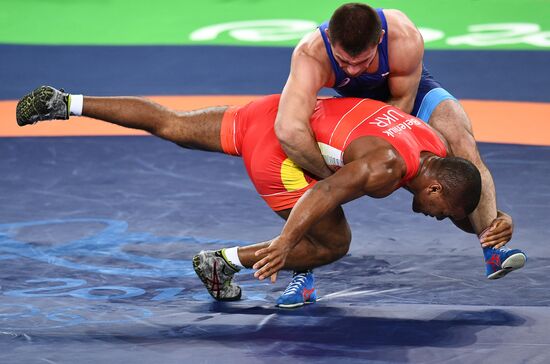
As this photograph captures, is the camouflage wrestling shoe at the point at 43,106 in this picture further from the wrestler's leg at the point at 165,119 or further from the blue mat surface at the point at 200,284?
the blue mat surface at the point at 200,284

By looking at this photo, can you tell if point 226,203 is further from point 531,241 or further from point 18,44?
point 18,44

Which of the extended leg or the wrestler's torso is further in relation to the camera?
the extended leg

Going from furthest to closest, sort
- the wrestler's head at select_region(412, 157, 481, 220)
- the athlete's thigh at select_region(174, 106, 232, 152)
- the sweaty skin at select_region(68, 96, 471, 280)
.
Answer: the athlete's thigh at select_region(174, 106, 232, 152), the wrestler's head at select_region(412, 157, 481, 220), the sweaty skin at select_region(68, 96, 471, 280)

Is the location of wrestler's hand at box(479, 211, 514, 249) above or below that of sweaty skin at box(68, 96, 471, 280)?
below

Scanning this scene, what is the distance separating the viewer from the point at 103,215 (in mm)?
6426

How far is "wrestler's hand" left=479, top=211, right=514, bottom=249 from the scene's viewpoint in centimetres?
489

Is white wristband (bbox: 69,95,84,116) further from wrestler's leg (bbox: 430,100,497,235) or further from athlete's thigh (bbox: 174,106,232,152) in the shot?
wrestler's leg (bbox: 430,100,497,235)

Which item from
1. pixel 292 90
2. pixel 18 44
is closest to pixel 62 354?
pixel 292 90

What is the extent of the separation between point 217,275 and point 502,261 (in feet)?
4.42

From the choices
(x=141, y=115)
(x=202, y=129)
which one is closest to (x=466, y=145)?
(x=202, y=129)

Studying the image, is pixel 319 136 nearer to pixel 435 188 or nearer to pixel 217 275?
pixel 435 188

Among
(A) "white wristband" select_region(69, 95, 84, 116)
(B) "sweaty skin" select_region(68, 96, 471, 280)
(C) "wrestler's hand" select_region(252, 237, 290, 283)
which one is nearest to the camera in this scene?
(C) "wrestler's hand" select_region(252, 237, 290, 283)

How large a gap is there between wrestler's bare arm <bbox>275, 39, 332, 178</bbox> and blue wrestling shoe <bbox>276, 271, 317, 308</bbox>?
0.52 metres

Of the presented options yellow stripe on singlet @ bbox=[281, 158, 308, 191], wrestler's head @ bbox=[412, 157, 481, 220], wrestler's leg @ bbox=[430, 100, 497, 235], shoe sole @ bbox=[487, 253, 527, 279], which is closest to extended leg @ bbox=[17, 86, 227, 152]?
yellow stripe on singlet @ bbox=[281, 158, 308, 191]
